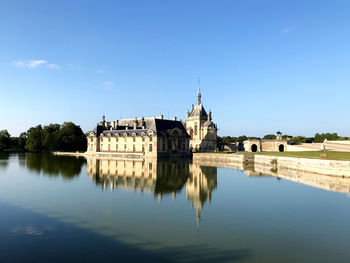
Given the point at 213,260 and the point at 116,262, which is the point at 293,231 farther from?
the point at 116,262

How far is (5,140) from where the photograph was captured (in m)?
93.6

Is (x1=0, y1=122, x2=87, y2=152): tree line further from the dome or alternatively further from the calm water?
the calm water

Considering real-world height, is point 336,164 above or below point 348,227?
above

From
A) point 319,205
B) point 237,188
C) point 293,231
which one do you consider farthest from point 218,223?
point 237,188

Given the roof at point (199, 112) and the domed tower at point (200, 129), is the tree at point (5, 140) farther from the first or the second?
the roof at point (199, 112)

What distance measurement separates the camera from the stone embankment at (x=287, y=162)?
84.4ft

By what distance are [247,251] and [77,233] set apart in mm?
6311

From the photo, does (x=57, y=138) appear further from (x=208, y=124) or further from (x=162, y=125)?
(x=208, y=124)

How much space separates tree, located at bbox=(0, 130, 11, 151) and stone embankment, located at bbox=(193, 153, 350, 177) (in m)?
70.1

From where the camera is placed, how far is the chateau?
200ft

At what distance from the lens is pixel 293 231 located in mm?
11766

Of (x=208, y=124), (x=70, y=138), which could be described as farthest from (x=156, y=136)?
(x=70, y=138)

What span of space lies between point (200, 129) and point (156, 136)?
50.4ft

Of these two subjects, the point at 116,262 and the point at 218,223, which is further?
the point at 218,223
